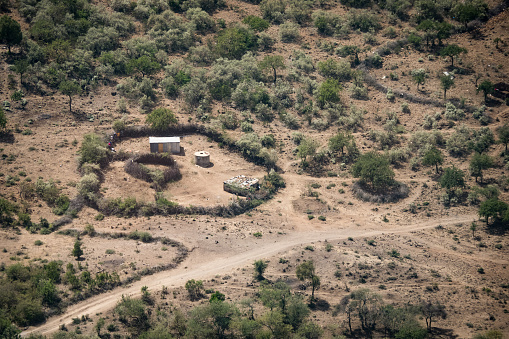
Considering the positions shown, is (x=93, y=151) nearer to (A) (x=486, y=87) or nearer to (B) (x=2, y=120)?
(B) (x=2, y=120)

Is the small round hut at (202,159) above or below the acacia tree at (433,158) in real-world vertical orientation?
below

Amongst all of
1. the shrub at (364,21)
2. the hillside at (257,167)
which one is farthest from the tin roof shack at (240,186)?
the shrub at (364,21)

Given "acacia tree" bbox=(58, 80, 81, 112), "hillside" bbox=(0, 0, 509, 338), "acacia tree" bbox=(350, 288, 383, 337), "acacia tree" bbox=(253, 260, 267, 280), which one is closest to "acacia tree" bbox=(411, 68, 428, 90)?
"hillside" bbox=(0, 0, 509, 338)

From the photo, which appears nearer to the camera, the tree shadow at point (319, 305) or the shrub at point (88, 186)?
the tree shadow at point (319, 305)

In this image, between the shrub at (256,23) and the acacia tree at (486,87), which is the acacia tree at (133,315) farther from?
the shrub at (256,23)

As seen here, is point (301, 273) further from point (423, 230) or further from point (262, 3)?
point (262, 3)

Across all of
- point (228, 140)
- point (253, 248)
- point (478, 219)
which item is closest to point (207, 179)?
point (228, 140)

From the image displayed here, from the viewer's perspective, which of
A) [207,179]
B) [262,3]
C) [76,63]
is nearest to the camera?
[207,179]

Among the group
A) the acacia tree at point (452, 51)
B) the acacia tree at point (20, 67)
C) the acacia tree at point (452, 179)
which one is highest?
the acacia tree at point (452, 51)
